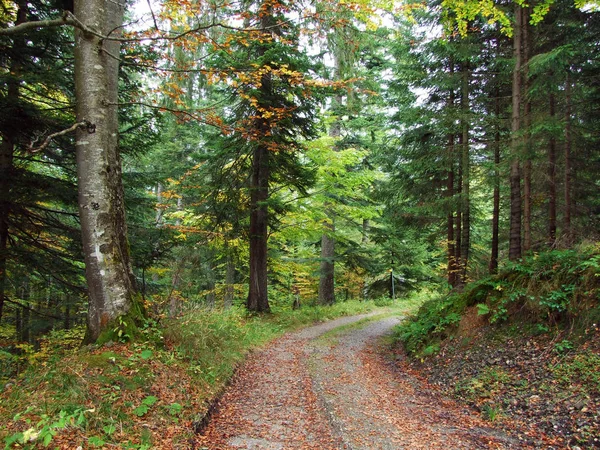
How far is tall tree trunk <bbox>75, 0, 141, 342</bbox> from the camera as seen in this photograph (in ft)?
16.4

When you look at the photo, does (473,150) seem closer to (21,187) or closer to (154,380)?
(154,380)

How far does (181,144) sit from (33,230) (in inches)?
608

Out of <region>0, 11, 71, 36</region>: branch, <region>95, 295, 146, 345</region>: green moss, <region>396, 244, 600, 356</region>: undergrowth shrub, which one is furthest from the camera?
<region>396, 244, 600, 356</region>: undergrowth shrub

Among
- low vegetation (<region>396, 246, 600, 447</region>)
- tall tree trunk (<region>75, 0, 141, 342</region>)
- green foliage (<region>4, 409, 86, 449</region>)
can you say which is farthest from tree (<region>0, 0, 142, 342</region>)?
low vegetation (<region>396, 246, 600, 447</region>)

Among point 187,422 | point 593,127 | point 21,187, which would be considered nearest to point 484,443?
point 187,422

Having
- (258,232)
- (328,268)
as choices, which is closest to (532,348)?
(258,232)

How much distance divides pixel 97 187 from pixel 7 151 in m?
3.83

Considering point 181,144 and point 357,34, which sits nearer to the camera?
point 357,34

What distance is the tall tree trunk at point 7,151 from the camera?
6.43 metres

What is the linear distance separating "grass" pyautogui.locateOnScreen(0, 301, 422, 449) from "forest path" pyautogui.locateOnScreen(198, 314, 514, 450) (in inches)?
18.8

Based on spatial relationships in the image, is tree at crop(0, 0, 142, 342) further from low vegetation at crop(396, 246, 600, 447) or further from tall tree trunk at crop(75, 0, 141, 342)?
low vegetation at crop(396, 246, 600, 447)

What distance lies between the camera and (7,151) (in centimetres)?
716

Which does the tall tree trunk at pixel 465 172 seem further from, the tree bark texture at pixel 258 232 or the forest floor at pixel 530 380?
the tree bark texture at pixel 258 232

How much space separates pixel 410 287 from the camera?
2391 centimetres
